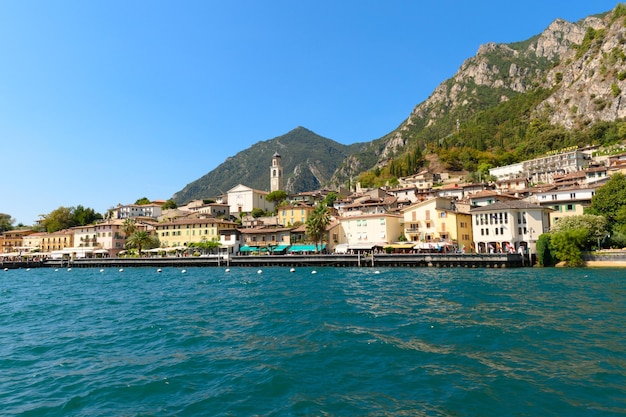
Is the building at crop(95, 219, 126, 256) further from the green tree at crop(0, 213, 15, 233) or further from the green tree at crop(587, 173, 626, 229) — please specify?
the green tree at crop(587, 173, 626, 229)

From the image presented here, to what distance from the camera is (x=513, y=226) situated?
52.9 metres

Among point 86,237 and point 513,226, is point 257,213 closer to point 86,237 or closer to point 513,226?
point 86,237

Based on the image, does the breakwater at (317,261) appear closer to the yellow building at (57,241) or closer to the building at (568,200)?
the yellow building at (57,241)

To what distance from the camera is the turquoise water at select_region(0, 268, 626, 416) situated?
1027cm

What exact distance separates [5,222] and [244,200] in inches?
3170

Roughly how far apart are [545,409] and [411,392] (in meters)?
3.12

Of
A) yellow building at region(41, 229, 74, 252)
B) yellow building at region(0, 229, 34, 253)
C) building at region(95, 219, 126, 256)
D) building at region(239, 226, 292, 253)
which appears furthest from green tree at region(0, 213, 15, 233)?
building at region(239, 226, 292, 253)

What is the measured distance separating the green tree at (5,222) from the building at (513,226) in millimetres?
137855

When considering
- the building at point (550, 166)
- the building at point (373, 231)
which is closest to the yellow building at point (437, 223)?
the building at point (373, 231)

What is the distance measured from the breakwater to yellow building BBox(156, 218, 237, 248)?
12381 mm

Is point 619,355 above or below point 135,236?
below

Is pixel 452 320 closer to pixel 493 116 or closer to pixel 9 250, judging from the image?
pixel 9 250

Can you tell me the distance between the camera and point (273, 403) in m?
10.3

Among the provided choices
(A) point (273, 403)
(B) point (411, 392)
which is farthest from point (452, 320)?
(A) point (273, 403)
